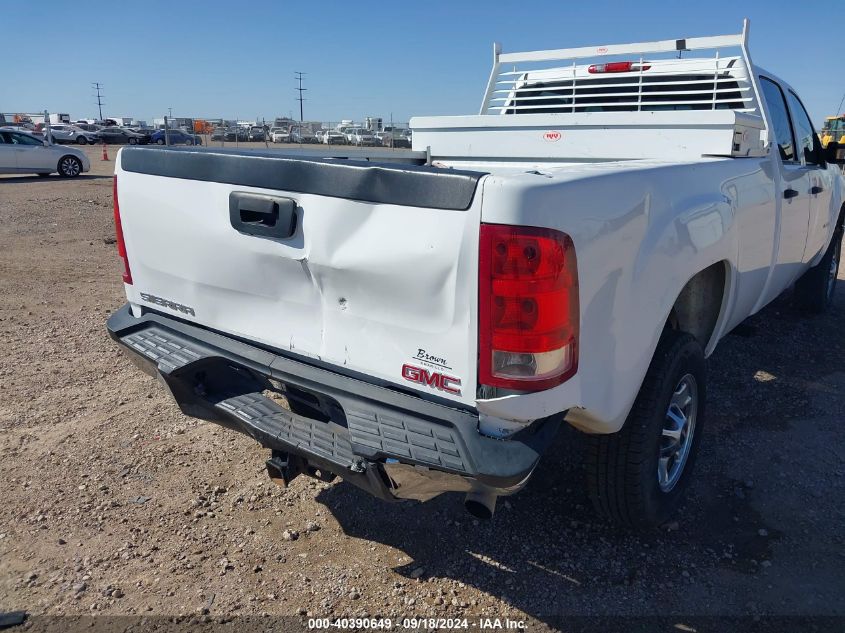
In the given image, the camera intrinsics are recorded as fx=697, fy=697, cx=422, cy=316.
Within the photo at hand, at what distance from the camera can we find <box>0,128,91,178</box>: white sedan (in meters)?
18.3

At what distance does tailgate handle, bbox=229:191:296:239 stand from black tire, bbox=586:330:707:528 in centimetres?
146

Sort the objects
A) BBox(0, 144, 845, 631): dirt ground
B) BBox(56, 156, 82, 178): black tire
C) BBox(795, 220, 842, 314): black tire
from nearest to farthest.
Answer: BBox(0, 144, 845, 631): dirt ground
BBox(795, 220, 842, 314): black tire
BBox(56, 156, 82, 178): black tire

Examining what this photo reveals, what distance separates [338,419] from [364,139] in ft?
121

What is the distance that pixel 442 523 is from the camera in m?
3.22

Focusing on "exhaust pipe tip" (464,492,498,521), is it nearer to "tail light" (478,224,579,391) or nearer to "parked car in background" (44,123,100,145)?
"tail light" (478,224,579,391)

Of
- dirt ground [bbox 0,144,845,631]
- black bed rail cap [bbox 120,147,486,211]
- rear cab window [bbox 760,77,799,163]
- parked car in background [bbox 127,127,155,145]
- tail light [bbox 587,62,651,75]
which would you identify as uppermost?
parked car in background [bbox 127,127,155,145]

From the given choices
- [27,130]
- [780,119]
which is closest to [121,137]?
[27,130]

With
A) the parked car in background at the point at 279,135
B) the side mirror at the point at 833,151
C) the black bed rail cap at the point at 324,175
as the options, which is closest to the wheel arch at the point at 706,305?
the black bed rail cap at the point at 324,175

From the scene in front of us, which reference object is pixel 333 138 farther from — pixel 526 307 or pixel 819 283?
pixel 526 307

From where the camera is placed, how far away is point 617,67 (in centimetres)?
514

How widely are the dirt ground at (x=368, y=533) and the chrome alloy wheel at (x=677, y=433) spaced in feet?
0.83

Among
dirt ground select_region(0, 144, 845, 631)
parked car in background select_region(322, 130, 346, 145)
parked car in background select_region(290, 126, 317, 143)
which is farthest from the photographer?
parked car in background select_region(322, 130, 346, 145)

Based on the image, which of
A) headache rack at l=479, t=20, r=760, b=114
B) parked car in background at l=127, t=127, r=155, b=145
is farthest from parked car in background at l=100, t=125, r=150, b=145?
headache rack at l=479, t=20, r=760, b=114

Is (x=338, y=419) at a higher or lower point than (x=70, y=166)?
lower
